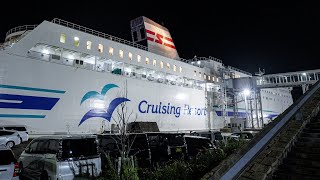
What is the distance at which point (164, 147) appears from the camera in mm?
8617

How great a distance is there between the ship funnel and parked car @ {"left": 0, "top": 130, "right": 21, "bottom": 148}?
15.8 metres

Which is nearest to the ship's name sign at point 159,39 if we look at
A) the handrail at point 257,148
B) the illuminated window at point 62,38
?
the illuminated window at point 62,38

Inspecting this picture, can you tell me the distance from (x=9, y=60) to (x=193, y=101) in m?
19.6

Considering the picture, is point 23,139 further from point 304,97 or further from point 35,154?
point 304,97

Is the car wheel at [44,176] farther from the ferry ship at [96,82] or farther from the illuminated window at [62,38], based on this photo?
the illuminated window at [62,38]

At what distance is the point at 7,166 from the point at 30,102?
9.42 meters

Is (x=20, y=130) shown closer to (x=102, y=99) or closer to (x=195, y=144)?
(x=102, y=99)

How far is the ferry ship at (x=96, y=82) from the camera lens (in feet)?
46.3

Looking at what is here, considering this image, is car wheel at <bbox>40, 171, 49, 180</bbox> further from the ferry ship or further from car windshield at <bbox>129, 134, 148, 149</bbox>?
the ferry ship

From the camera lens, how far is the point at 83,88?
16922 millimetres

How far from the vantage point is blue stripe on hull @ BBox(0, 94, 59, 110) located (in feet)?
43.0

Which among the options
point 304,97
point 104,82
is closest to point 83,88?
point 104,82

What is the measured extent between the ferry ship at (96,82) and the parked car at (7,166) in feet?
28.9

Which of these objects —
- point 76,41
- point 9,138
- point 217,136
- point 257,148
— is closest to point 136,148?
point 257,148
